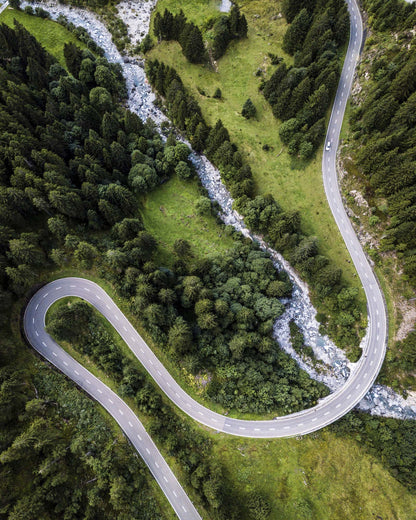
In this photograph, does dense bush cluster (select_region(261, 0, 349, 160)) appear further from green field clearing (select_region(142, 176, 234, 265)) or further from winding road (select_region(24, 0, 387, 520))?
winding road (select_region(24, 0, 387, 520))

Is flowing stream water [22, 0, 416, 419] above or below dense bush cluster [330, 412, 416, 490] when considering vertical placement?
above

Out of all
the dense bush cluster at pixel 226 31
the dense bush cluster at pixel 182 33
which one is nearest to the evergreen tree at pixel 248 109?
the dense bush cluster at pixel 226 31

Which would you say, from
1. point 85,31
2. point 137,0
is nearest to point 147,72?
point 85,31

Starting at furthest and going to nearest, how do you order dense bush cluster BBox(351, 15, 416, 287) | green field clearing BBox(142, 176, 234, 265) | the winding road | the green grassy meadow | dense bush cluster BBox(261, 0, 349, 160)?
1. green field clearing BBox(142, 176, 234, 265)
2. dense bush cluster BBox(261, 0, 349, 160)
3. dense bush cluster BBox(351, 15, 416, 287)
4. the winding road
5. the green grassy meadow

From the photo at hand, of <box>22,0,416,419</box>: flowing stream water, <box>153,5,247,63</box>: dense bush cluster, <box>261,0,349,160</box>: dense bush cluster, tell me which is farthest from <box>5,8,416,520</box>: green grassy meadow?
<box>22,0,416,419</box>: flowing stream water

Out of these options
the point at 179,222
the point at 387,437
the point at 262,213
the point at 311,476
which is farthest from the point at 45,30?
the point at 387,437

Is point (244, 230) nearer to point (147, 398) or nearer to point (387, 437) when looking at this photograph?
point (147, 398)

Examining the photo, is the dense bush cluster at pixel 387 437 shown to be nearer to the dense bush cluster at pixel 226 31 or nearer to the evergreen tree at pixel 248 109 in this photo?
the evergreen tree at pixel 248 109
